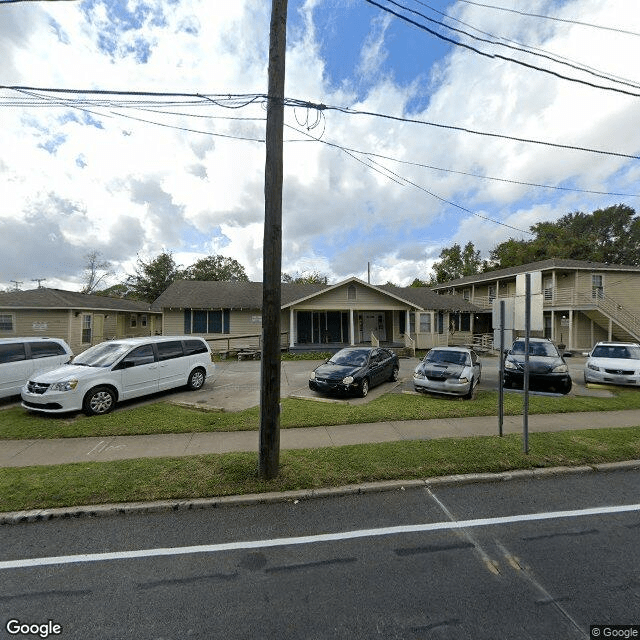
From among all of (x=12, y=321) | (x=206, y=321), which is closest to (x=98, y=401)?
(x=206, y=321)

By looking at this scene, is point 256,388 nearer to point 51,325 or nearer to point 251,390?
point 251,390

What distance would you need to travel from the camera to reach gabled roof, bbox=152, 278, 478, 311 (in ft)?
68.8

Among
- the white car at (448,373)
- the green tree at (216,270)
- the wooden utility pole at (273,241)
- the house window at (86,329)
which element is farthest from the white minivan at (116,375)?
the green tree at (216,270)

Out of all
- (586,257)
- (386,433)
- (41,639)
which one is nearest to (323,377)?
(386,433)

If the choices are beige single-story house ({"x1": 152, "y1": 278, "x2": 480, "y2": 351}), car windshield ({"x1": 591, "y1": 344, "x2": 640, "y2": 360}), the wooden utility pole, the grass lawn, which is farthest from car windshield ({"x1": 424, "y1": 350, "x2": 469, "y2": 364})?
beige single-story house ({"x1": 152, "y1": 278, "x2": 480, "y2": 351})

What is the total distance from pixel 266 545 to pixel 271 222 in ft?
12.4

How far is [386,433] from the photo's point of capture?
6523mm

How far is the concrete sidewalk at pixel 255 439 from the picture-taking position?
216 inches

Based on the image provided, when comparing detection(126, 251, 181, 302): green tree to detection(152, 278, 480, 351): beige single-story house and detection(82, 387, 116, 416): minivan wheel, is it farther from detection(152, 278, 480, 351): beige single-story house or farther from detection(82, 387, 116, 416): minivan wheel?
detection(82, 387, 116, 416): minivan wheel

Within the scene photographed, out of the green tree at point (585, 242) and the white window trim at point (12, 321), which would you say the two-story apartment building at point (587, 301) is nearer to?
the green tree at point (585, 242)

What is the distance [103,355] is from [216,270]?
3989 cm

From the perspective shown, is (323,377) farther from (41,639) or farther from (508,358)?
(41,639)

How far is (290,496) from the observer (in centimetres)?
422

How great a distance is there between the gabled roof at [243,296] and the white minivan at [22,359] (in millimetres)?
10862
